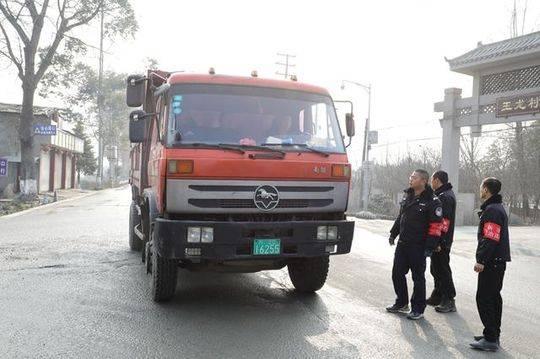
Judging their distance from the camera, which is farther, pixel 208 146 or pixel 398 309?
pixel 398 309

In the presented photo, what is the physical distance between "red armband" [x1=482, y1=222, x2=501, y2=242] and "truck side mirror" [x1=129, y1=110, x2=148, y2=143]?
3.94 meters

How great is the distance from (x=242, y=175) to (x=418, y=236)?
7.12 feet

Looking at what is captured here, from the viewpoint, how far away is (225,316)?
579 cm

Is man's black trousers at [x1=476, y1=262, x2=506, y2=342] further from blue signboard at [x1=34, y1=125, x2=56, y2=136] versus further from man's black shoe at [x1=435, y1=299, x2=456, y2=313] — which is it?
blue signboard at [x1=34, y1=125, x2=56, y2=136]

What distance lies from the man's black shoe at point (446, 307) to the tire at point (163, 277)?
3.23 m

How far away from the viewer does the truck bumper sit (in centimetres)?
536

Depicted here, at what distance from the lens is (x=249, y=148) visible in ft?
18.6

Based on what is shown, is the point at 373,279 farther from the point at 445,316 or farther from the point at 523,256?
the point at 523,256

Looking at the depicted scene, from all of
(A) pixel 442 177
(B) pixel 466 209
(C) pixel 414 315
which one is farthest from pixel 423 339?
(B) pixel 466 209

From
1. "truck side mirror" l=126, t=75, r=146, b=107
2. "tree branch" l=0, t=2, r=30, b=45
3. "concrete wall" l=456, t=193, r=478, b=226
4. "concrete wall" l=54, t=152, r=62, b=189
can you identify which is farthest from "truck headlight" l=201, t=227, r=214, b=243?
"concrete wall" l=54, t=152, r=62, b=189

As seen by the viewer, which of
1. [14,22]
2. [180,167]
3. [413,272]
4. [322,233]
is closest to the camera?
[180,167]

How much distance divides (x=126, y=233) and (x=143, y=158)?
6083 mm

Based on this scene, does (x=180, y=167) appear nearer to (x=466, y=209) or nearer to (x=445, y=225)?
(x=445, y=225)

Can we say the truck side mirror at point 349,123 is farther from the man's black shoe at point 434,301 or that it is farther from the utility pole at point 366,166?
the utility pole at point 366,166
